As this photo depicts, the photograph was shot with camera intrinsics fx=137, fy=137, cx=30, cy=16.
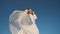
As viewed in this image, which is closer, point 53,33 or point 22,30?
point 22,30

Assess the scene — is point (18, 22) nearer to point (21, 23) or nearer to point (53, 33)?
point (21, 23)

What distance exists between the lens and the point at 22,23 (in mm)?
860

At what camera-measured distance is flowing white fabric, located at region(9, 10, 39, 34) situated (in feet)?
2.77

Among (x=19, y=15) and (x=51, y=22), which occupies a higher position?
(x=51, y=22)

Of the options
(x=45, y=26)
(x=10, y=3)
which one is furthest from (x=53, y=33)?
(x=10, y=3)

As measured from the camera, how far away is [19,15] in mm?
879

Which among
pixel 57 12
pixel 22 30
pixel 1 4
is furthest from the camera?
pixel 57 12

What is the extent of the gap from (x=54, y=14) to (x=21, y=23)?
1.18m

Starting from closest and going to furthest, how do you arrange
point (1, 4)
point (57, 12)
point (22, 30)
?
point (22, 30)
point (1, 4)
point (57, 12)

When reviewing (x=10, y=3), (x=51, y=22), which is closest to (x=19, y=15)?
(x=10, y=3)

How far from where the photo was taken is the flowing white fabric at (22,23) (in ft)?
2.77

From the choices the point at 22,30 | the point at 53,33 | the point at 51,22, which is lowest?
the point at 22,30

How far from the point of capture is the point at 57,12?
1.98 metres

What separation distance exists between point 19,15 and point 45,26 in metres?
1.08
